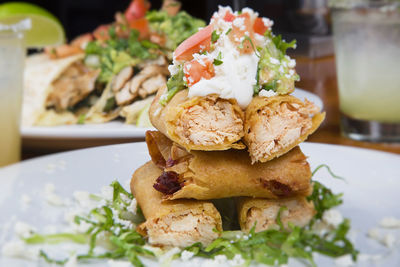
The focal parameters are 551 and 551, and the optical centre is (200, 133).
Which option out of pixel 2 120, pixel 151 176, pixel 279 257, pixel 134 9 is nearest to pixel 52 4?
pixel 134 9

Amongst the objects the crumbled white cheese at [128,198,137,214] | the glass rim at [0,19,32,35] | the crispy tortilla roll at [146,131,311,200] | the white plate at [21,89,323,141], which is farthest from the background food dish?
the crispy tortilla roll at [146,131,311,200]

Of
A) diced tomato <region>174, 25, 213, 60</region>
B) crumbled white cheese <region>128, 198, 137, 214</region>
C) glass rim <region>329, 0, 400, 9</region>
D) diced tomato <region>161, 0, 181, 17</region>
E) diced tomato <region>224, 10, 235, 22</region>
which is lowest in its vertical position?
crumbled white cheese <region>128, 198, 137, 214</region>

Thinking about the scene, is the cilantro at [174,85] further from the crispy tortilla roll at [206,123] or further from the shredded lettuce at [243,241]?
the shredded lettuce at [243,241]

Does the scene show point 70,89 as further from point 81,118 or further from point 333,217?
point 333,217

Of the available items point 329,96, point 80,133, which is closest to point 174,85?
point 80,133

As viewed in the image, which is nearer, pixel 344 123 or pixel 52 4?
pixel 344 123

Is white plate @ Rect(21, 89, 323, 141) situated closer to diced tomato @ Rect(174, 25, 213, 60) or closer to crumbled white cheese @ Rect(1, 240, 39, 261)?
diced tomato @ Rect(174, 25, 213, 60)

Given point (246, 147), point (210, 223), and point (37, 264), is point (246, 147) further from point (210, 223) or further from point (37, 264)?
point (37, 264)
